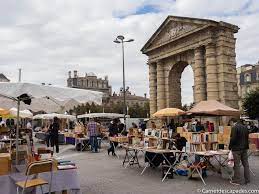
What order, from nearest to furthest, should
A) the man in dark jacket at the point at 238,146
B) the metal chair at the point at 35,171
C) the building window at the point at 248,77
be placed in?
the metal chair at the point at 35,171, the man in dark jacket at the point at 238,146, the building window at the point at 248,77

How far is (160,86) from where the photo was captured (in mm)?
32750

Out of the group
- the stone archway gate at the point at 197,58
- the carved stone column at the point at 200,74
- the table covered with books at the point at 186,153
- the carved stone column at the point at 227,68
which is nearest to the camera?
the table covered with books at the point at 186,153

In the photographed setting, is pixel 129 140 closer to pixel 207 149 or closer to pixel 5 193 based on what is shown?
pixel 207 149

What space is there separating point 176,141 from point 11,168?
579 cm

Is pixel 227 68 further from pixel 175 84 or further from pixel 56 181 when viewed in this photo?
pixel 56 181

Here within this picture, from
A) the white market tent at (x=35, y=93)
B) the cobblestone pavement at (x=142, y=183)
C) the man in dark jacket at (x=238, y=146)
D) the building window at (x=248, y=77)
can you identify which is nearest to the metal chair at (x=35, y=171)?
the white market tent at (x=35, y=93)

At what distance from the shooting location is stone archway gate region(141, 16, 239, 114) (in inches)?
1019

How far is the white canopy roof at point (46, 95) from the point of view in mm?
7113

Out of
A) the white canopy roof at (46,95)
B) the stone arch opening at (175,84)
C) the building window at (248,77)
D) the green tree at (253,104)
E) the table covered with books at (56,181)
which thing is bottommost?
the table covered with books at (56,181)

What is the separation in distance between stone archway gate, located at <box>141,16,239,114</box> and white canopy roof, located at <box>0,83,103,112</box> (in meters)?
18.4

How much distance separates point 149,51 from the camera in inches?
1332

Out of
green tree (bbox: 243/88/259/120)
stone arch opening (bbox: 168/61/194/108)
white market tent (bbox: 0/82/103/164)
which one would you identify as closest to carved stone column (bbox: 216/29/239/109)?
stone arch opening (bbox: 168/61/194/108)

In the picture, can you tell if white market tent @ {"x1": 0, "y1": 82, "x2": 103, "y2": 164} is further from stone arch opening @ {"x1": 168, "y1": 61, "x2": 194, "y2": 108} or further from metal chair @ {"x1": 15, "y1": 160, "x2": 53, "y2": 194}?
stone arch opening @ {"x1": 168, "y1": 61, "x2": 194, "y2": 108}

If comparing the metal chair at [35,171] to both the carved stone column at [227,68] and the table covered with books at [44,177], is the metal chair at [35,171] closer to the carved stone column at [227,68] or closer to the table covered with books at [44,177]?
the table covered with books at [44,177]
